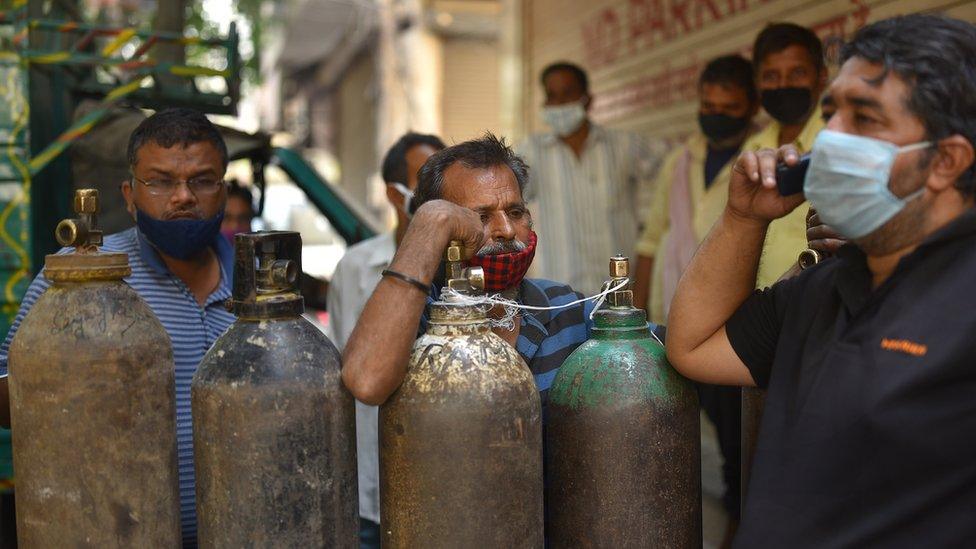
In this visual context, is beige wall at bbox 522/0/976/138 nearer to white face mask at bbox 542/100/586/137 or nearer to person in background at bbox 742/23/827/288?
person in background at bbox 742/23/827/288

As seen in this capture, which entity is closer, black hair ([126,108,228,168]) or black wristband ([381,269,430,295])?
black wristband ([381,269,430,295])

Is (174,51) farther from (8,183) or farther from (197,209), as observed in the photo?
(197,209)

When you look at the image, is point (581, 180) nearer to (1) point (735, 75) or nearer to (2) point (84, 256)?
(1) point (735, 75)

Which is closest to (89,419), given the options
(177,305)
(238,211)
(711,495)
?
(177,305)

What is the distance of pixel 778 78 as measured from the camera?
385 cm

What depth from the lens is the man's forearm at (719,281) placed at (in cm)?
195

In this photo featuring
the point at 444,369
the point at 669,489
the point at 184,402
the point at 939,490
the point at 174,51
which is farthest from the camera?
the point at 174,51

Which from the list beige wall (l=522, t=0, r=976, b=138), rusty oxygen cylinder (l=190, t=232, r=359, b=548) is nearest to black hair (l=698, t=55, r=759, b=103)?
beige wall (l=522, t=0, r=976, b=138)

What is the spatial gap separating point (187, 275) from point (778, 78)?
2.41 meters

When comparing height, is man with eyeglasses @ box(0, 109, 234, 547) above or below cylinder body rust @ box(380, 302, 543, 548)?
above

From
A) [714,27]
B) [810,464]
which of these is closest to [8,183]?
[810,464]

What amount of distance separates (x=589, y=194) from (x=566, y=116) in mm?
461

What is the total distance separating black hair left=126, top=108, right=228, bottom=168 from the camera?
2.74 metres

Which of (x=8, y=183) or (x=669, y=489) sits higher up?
(x=8, y=183)
